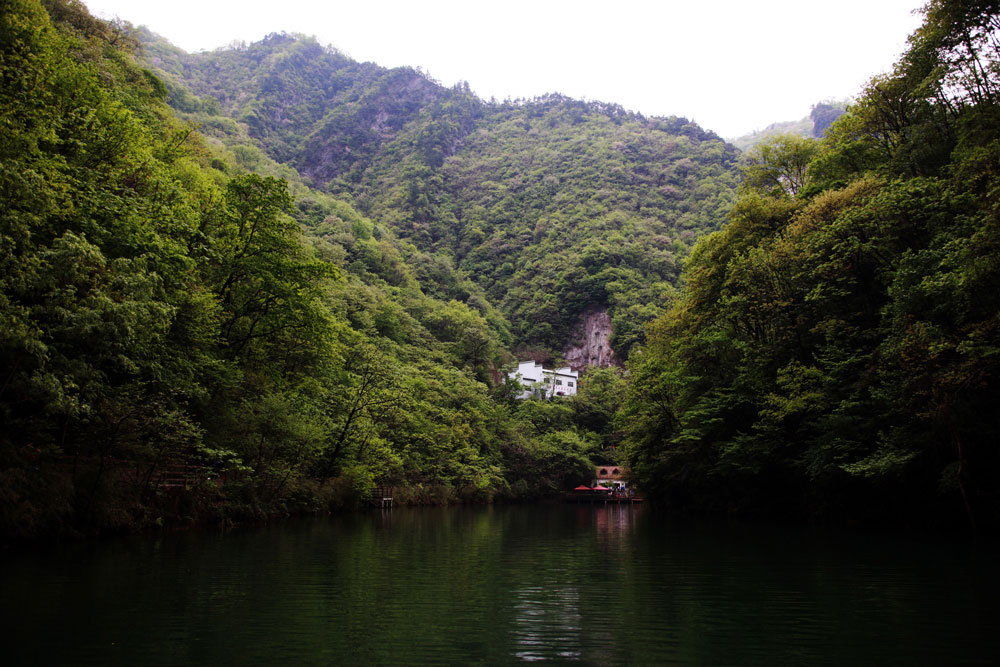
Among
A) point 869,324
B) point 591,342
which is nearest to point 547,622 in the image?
point 869,324

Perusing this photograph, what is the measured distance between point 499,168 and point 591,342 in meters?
59.7

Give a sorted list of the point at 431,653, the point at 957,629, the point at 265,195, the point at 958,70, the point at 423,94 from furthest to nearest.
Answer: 1. the point at 423,94
2. the point at 265,195
3. the point at 958,70
4. the point at 957,629
5. the point at 431,653

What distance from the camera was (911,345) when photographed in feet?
63.5

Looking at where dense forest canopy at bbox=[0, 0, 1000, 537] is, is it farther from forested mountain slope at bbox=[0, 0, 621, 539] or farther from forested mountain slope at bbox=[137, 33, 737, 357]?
forested mountain slope at bbox=[137, 33, 737, 357]

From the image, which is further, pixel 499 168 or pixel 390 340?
pixel 499 168

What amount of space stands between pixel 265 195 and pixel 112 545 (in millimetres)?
15859

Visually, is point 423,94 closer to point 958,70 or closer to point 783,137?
point 783,137

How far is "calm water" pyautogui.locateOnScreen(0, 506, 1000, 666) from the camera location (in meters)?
6.87

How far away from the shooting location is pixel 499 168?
15488 centimetres

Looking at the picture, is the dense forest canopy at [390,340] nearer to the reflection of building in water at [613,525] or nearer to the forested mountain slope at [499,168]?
the reflection of building in water at [613,525]

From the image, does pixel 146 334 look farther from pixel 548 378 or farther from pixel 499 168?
pixel 499 168

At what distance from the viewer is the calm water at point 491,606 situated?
6867mm

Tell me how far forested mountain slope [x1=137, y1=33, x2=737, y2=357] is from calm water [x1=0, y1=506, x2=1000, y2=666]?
277 feet

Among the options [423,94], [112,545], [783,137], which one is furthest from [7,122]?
[423,94]
